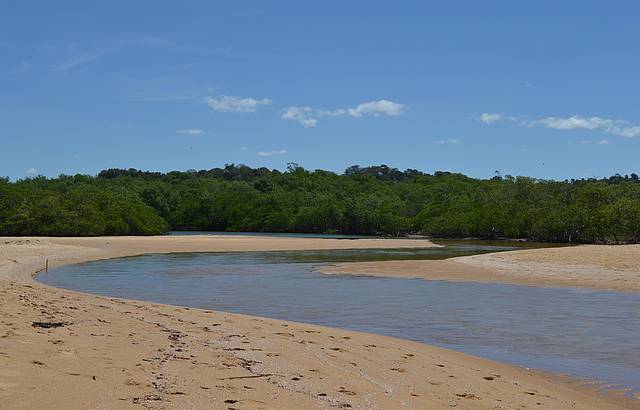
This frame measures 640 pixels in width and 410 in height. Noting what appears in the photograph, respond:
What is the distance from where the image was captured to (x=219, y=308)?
64.5 feet

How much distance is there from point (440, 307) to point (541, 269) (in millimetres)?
13276

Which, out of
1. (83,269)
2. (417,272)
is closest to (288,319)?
(417,272)

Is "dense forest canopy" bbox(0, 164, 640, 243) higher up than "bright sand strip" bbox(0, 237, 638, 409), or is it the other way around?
"dense forest canopy" bbox(0, 164, 640, 243)

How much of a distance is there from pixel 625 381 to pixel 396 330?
241 inches

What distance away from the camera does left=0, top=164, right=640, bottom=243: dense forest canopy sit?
79500 mm

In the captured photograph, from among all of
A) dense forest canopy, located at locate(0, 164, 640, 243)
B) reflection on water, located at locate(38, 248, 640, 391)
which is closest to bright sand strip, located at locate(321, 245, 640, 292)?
reflection on water, located at locate(38, 248, 640, 391)

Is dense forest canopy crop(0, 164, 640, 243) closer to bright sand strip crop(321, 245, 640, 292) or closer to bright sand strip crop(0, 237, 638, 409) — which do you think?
bright sand strip crop(321, 245, 640, 292)

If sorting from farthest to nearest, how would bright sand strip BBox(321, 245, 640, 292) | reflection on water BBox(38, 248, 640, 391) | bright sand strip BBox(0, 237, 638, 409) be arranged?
1. bright sand strip BBox(321, 245, 640, 292)
2. reflection on water BBox(38, 248, 640, 391)
3. bright sand strip BBox(0, 237, 638, 409)

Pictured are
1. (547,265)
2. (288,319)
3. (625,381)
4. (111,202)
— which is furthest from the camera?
(111,202)

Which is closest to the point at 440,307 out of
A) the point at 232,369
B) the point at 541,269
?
the point at 232,369

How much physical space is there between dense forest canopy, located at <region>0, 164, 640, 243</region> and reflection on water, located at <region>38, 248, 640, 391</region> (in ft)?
169

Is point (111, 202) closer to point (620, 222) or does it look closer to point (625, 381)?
point (620, 222)

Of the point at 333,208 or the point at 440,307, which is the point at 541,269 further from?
the point at 333,208

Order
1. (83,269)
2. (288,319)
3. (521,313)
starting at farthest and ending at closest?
1. (83,269)
2. (521,313)
3. (288,319)
